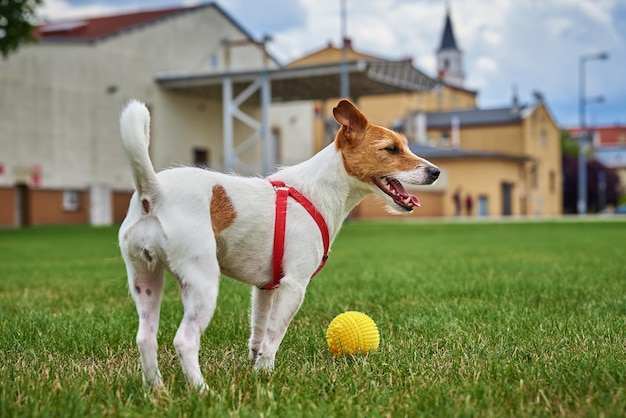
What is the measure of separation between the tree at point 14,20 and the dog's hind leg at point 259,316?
2005 centimetres

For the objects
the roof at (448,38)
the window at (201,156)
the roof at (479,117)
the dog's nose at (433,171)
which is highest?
the roof at (448,38)

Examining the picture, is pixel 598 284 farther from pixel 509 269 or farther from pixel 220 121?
pixel 220 121

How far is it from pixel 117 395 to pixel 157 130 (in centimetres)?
3725

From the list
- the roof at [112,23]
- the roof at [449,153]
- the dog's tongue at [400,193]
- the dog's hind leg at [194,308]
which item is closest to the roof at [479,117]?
the roof at [449,153]

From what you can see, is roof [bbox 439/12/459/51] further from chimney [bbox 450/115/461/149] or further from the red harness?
the red harness

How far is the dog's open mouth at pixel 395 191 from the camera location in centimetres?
400

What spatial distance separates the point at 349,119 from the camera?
3.91 m

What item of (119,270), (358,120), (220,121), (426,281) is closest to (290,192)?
(358,120)

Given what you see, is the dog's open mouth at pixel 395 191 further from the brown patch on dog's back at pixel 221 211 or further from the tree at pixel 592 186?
the tree at pixel 592 186

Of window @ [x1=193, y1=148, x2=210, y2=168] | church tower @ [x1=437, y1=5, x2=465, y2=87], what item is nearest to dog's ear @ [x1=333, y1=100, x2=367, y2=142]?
window @ [x1=193, y1=148, x2=210, y2=168]

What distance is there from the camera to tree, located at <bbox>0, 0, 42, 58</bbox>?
2142 cm

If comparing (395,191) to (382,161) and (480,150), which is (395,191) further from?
(480,150)

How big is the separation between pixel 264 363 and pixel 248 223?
705 mm

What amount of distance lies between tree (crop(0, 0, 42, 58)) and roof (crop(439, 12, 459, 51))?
94046 mm
